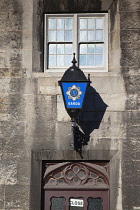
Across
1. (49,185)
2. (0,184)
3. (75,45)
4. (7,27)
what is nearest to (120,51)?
(75,45)

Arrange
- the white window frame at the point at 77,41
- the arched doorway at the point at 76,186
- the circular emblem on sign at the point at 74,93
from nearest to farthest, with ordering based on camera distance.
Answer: the circular emblem on sign at the point at 74,93
the arched doorway at the point at 76,186
the white window frame at the point at 77,41

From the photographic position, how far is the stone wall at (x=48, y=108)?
905 centimetres

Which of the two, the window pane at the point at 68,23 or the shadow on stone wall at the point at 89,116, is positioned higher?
the window pane at the point at 68,23

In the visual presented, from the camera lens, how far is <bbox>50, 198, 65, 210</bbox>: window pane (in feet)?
30.1

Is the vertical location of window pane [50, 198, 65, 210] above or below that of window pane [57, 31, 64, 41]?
below

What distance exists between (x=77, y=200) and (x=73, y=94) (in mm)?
2375

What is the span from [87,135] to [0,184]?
2.15 meters

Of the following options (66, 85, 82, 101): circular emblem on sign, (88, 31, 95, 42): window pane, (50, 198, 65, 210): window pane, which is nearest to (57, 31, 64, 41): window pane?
(88, 31, 95, 42): window pane

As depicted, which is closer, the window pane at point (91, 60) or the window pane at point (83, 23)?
the window pane at point (91, 60)

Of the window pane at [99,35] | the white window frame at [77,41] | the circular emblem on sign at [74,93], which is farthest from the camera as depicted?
the window pane at [99,35]

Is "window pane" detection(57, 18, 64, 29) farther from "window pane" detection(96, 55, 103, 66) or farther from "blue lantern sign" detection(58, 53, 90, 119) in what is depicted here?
"blue lantern sign" detection(58, 53, 90, 119)

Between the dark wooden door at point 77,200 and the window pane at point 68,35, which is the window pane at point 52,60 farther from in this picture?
the dark wooden door at point 77,200

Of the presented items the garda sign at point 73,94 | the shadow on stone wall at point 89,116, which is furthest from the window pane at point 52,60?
the garda sign at point 73,94

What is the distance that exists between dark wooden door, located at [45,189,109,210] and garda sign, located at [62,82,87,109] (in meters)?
1.98
